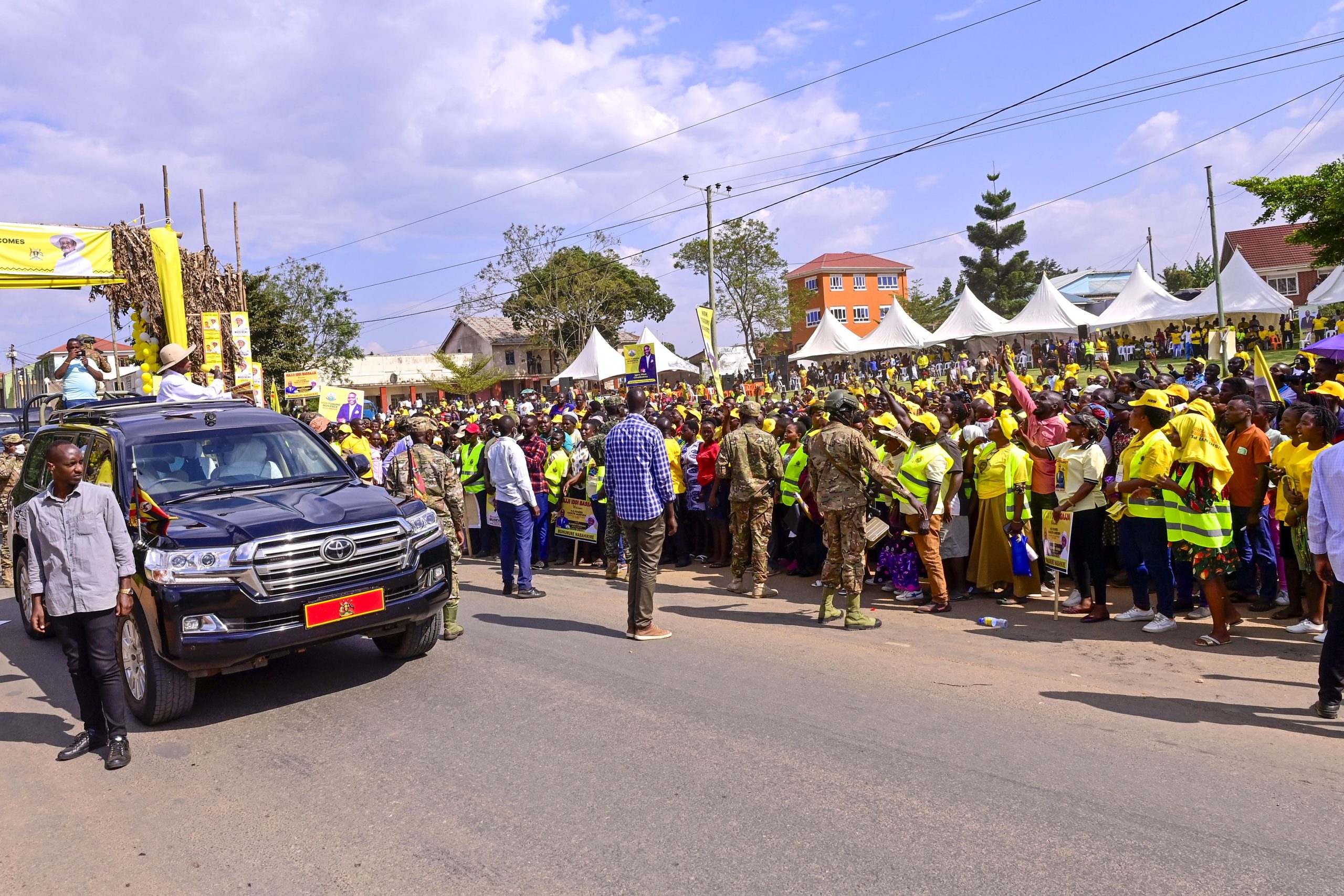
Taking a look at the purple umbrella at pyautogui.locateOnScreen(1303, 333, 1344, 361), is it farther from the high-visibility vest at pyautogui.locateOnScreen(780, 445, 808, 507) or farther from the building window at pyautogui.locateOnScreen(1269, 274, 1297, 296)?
the building window at pyautogui.locateOnScreen(1269, 274, 1297, 296)

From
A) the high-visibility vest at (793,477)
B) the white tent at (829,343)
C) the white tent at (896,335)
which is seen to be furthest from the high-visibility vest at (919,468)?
the white tent at (829,343)

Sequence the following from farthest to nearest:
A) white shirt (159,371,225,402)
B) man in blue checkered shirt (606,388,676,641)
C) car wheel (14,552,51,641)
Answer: white shirt (159,371,225,402) < car wheel (14,552,51,641) < man in blue checkered shirt (606,388,676,641)

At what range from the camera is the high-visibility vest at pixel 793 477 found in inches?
405

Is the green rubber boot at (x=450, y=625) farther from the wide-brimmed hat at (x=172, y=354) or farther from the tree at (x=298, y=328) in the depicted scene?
the tree at (x=298, y=328)

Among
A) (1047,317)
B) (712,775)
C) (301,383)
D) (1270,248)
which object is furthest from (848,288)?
(712,775)

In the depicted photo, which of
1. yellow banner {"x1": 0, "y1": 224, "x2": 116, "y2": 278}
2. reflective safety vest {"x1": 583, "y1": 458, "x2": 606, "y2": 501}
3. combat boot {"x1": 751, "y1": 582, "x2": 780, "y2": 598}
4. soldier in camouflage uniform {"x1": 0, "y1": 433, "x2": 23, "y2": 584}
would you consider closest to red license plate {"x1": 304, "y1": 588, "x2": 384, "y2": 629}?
combat boot {"x1": 751, "y1": 582, "x2": 780, "y2": 598}

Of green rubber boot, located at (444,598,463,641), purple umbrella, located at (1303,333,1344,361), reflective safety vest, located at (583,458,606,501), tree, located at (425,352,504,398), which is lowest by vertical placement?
green rubber boot, located at (444,598,463,641)

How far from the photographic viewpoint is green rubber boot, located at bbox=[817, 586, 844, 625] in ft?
27.0

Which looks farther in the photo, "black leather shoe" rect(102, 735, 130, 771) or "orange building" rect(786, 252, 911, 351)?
"orange building" rect(786, 252, 911, 351)

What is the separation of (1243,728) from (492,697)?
457 centimetres

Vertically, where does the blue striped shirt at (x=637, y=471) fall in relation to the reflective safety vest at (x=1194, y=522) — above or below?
above

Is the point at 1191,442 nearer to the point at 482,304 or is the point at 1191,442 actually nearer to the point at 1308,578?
the point at 1308,578

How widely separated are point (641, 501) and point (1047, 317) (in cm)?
2926

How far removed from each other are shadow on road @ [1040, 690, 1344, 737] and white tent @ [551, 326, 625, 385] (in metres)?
31.7
